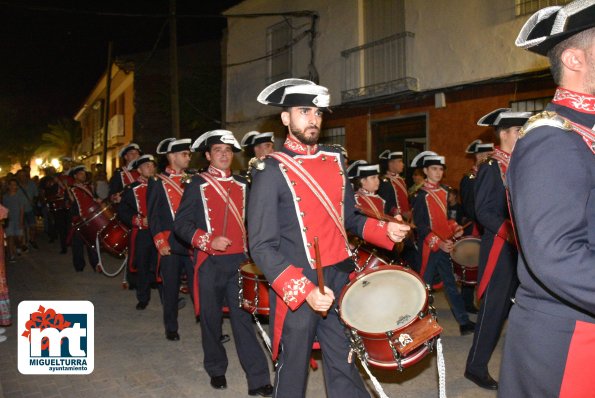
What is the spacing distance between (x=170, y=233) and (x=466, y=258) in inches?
149

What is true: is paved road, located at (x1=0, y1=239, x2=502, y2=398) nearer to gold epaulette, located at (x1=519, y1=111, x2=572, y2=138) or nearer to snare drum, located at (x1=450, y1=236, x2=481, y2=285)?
snare drum, located at (x1=450, y1=236, x2=481, y2=285)

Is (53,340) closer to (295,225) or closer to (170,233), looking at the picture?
(170,233)

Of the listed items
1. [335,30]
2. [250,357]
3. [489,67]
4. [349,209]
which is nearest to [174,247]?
[250,357]

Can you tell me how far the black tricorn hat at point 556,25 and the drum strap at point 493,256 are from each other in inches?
105

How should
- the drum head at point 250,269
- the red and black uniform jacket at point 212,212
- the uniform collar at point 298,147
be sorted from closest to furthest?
1. the uniform collar at point 298,147
2. the drum head at point 250,269
3. the red and black uniform jacket at point 212,212

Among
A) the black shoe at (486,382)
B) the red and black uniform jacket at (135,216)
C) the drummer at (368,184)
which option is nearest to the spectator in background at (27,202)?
the red and black uniform jacket at (135,216)

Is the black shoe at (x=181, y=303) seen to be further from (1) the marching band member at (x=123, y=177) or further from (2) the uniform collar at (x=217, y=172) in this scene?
(2) the uniform collar at (x=217, y=172)

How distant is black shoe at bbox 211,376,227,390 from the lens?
15.5ft

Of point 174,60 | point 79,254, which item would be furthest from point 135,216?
point 174,60

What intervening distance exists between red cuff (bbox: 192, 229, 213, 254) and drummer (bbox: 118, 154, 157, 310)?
11.4 feet

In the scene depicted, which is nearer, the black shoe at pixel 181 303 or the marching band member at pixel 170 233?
the marching band member at pixel 170 233

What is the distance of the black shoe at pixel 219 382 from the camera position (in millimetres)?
4715

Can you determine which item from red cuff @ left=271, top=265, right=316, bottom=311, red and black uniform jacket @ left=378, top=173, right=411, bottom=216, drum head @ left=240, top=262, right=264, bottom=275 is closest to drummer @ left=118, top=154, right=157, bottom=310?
drum head @ left=240, top=262, right=264, bottom=275

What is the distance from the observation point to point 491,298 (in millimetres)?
4410
